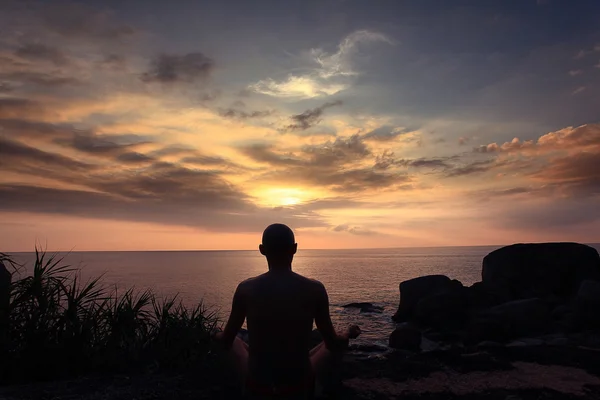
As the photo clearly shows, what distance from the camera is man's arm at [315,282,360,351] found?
12.5 ft

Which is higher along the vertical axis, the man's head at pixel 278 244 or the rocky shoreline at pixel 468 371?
the man's head at pixel 278 244

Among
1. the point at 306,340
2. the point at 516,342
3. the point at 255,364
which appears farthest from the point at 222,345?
the point at 516,342

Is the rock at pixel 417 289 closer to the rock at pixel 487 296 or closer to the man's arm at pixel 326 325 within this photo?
the rock at pixel 487 296

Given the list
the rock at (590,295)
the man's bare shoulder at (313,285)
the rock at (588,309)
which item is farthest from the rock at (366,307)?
the man's bare shoulder at (313,285)

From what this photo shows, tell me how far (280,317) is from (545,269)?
23835mm

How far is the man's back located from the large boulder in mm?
23038

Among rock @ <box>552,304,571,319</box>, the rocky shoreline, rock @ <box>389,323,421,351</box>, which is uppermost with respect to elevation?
the rocky shoreline

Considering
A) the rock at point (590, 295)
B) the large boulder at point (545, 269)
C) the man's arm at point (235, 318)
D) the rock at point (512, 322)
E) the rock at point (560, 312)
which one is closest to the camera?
the man's arm at point (235, 318)

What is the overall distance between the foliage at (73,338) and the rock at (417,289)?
60.3 feet

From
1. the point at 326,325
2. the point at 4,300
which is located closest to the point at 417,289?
the point at 4,300

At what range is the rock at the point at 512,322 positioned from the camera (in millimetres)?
15219

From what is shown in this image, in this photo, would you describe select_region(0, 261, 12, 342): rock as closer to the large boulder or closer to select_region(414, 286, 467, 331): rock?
select_region(414, 286, 467, 331): rock

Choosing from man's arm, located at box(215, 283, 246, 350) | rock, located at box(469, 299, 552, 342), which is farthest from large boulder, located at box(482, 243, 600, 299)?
man's arm, located at box(215, 283, 246, 350)

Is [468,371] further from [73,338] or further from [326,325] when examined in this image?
[73,338]
